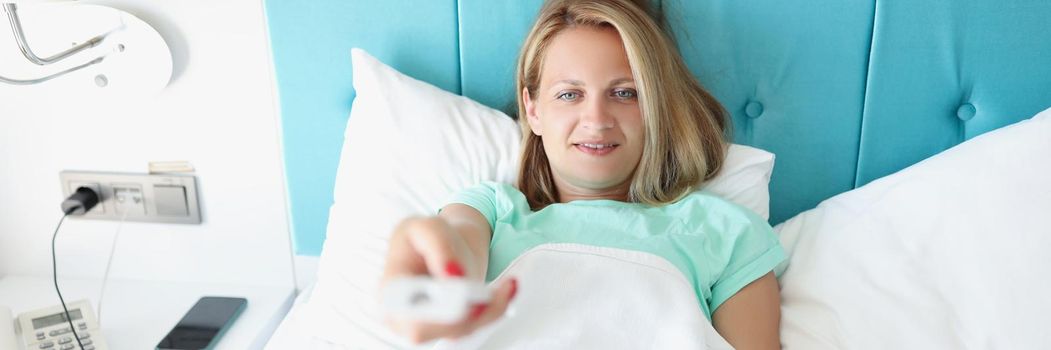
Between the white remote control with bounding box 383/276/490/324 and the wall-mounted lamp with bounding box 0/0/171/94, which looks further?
the wall-mounted lamp with bounding box 0/0/171/94

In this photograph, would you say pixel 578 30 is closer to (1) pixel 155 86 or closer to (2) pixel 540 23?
(2) pixel 540 23

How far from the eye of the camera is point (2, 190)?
1301mm

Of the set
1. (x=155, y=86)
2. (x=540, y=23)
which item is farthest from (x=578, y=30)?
(x=155, y=86)

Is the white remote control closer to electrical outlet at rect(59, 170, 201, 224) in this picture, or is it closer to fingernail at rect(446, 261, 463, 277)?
fingernail at rect(446, 261, 463, 277)

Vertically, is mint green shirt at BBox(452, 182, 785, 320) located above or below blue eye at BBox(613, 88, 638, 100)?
below

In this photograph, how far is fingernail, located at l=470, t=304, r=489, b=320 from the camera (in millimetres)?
525

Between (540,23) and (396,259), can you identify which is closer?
(396,259)

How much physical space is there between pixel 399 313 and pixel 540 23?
616 millimetres

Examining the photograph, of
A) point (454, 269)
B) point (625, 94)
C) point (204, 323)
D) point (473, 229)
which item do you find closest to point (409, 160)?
point (473, 229)

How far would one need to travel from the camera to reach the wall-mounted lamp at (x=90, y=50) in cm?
113

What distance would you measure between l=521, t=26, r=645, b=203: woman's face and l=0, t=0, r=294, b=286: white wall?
509 millimetres

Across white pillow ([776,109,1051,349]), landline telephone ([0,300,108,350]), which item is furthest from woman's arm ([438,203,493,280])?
landline telephone ([0,300,108,350])

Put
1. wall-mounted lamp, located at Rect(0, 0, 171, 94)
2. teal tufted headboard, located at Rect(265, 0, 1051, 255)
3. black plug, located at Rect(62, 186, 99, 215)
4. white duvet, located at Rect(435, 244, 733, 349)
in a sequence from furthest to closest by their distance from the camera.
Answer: black plug, located at Rect(62, 186, 99, 215)
wall-mounted lamp, located at Rect(0, 0, 171, 94)
teal tufted headboard, located at Rect(265, 0, 1051, 255)
white duvet, located at Rect(435, 244, 733, 349)

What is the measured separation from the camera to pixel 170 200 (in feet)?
4.21
